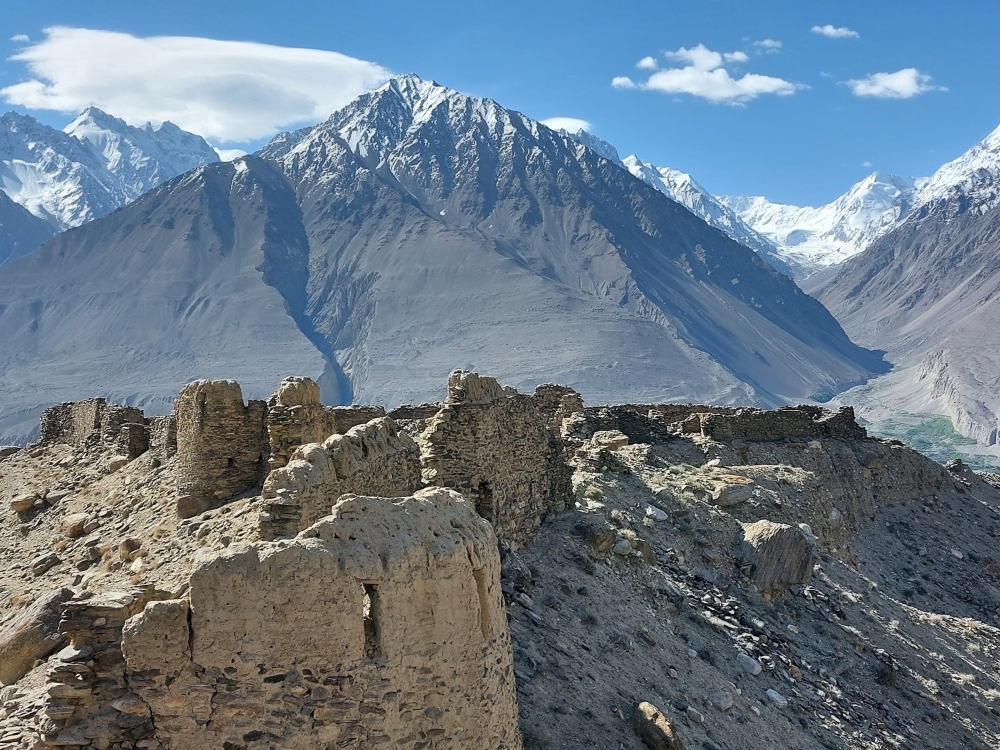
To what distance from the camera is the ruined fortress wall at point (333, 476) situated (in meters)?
9.57

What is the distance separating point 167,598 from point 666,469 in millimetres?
17008

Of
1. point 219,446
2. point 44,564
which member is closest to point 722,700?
point 219,446

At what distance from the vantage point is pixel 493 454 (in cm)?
1537

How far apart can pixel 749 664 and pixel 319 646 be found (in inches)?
388

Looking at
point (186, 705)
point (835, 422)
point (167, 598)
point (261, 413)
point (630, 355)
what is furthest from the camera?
point (630, 355)

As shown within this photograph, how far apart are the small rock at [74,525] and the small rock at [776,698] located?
35.3 ft

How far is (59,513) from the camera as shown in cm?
2016

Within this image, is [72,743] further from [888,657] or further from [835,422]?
[835,422]

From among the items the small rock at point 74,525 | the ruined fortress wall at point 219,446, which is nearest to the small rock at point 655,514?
the ruined fortress wall at point 219,446

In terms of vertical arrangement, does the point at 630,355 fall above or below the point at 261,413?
below

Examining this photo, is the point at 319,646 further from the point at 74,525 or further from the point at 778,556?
the point at 778,556

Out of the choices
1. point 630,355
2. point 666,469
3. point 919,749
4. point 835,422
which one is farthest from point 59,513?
point 630,355

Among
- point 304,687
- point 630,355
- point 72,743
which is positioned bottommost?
point 630,355

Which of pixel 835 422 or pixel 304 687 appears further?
pixel 835 422
